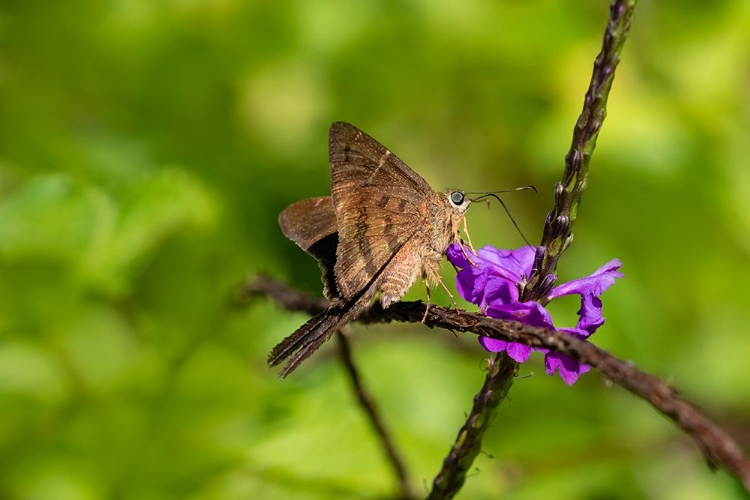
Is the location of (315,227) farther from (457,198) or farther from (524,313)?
(524,313)

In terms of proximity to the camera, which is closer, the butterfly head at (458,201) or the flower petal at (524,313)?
the flower petal at (524,313)

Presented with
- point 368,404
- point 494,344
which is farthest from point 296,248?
point 494,344

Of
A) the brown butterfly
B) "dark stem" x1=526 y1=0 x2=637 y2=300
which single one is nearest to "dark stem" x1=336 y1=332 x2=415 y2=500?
the brown butterfly

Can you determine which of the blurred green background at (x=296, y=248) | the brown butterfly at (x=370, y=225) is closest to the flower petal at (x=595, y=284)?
the brown butterfly at (x=370, y=225)

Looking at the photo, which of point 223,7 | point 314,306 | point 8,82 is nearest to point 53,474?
point 314,306

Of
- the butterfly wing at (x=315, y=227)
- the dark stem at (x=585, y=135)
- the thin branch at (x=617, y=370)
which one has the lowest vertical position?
the thin branch at (x=617, y=370)

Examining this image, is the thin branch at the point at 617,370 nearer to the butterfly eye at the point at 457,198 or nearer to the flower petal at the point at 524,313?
the flower petal at the point at 524,313
